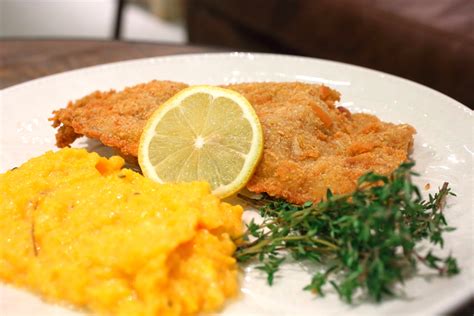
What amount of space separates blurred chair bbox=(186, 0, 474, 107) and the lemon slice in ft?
7.04

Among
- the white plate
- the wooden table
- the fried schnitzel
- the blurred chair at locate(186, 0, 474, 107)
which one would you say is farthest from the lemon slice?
the blurred chair at locate(186, 0, 474, 107)

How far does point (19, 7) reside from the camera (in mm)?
9180

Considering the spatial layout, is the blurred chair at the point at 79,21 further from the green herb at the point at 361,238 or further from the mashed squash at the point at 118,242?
the green herb at the point at 361,238

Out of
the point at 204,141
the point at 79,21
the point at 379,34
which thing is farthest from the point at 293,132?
the point at 79,21

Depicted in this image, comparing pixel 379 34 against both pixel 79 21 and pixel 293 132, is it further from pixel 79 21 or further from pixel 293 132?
pixel 79 21

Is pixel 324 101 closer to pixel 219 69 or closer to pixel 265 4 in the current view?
pixel 219 69

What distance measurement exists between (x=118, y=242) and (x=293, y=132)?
0.98 meters

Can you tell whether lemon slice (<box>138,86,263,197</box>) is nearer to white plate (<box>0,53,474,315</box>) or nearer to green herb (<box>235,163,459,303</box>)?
green herb (<box>235,163,459,303</box>)

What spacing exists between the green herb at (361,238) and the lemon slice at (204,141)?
0.29 m

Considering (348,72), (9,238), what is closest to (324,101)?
(348,72)

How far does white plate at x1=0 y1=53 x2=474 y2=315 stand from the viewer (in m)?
1.70

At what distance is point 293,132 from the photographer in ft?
7.88

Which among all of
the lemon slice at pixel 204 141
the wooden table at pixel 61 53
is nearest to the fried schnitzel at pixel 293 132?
the lemon slice at pixel 204 141

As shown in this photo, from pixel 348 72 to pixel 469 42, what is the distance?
1111 millimetres
